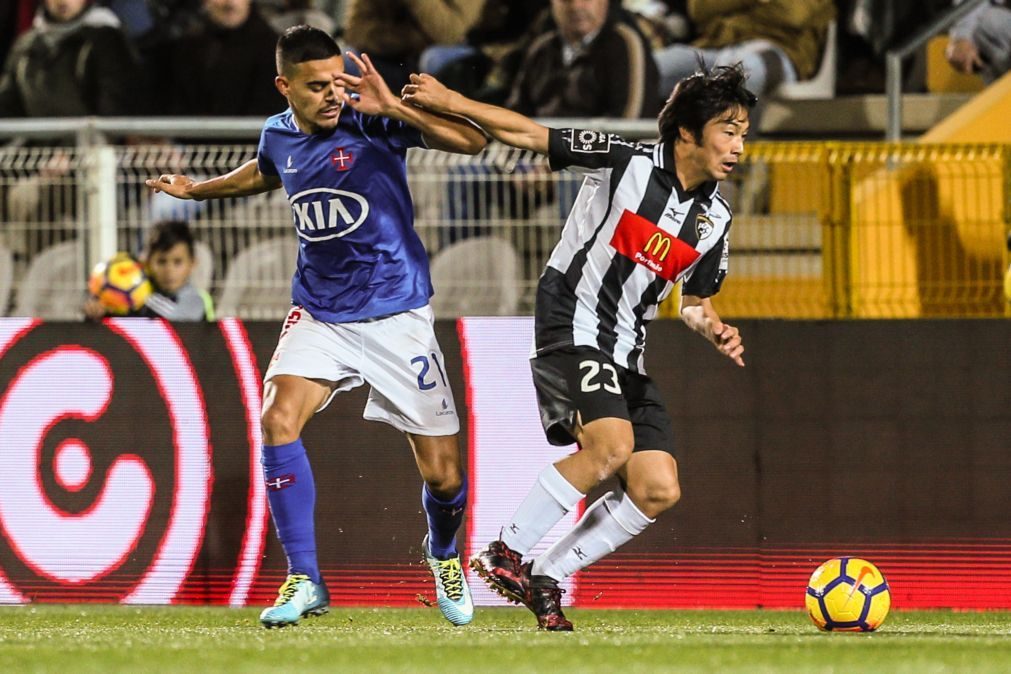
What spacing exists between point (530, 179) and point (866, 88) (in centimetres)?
403

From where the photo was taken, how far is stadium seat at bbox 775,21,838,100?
12.0 metres

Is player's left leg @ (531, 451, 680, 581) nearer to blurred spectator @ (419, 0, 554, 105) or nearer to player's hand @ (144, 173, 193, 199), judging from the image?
player's hand @ (144, 173, 193, 199)

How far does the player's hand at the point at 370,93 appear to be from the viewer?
6566mm

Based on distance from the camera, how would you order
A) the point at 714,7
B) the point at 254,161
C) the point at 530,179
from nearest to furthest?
the point at 254,161, the point at 530,179, the point at 714,7

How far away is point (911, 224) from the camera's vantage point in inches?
352

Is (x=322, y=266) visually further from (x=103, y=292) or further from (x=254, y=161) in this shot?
(x=103, y=292)

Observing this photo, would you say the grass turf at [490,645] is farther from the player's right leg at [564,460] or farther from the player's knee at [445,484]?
the player's knee at [445,484]

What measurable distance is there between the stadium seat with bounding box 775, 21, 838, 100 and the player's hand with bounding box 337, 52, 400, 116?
590cm

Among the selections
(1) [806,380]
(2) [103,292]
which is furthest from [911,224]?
(2) [103,292]

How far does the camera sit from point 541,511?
6879 millimetres

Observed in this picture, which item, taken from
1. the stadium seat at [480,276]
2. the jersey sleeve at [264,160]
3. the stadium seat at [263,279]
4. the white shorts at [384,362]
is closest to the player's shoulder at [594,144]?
the white shorts at [384,362]

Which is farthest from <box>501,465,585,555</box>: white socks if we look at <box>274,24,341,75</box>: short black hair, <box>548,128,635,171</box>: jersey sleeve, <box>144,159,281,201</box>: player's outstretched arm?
<box>274,24,341,75</box>: short black hair

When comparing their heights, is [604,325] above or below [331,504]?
A: above

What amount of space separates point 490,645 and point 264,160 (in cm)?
236
